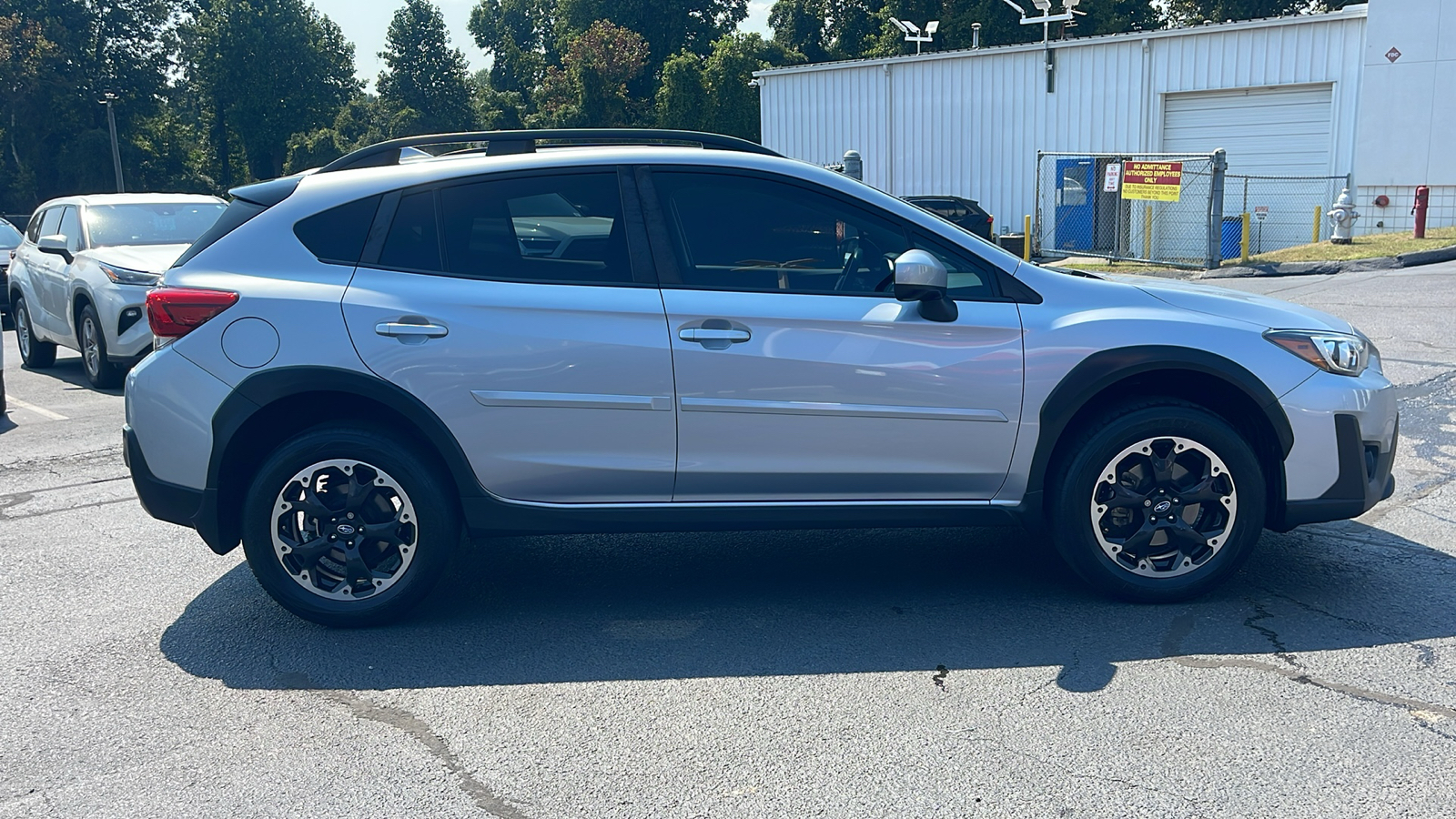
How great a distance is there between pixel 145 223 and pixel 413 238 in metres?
8.11

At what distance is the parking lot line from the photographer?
940 centimetres

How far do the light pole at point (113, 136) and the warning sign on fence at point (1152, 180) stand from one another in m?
44.4

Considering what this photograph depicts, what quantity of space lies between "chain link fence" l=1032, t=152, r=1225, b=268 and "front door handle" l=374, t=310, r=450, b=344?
17051mm

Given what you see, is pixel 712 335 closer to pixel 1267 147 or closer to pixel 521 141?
pixel 521 141

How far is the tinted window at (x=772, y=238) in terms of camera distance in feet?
14.7

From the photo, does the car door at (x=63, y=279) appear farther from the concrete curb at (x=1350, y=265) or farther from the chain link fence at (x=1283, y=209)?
the chain link fence at (x=1283, y=209)

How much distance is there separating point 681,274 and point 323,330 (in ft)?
4.25

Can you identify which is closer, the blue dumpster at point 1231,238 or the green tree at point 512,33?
the blue dumpster at point 1231,238

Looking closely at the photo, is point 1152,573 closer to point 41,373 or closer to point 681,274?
point 681,274

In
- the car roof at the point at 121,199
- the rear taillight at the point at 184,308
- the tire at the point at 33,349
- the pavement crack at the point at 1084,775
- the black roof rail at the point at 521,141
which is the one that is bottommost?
the pavement crack at the point at 1084,775

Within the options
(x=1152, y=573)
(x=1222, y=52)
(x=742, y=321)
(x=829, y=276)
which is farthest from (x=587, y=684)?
(x=1222, y=52)

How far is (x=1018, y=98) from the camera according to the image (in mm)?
28188

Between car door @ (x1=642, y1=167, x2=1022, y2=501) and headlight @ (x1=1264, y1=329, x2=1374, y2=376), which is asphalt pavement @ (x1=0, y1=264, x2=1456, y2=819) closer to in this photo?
car door @ (x1=642, y1=167, x2=1022, y2=501)

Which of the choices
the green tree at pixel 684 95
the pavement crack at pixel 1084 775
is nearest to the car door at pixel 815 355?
the pavement crack at pixel 1084 775
